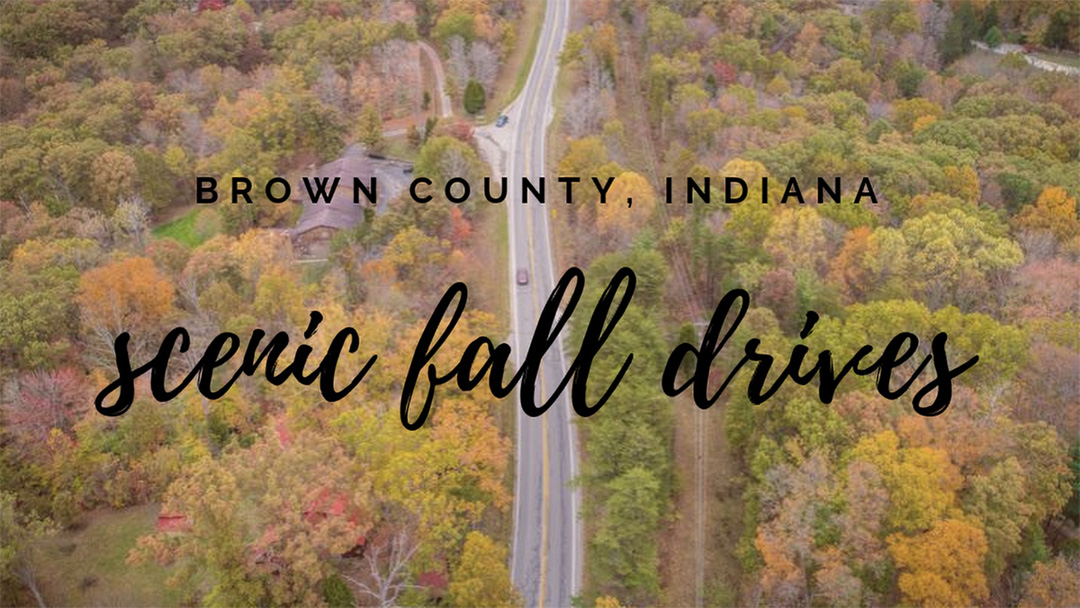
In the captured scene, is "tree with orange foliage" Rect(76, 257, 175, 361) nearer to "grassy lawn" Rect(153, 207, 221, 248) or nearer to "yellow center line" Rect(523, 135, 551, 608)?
"grassy lawn" Rect(153, 207, 221, 248)

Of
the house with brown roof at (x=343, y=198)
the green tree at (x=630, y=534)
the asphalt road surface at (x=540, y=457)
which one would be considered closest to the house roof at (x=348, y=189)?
the house with brown roof at (x=343, y=198)

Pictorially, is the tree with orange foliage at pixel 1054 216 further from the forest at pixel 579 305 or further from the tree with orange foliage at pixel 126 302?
the tree with orange foliage at pixel 126 302

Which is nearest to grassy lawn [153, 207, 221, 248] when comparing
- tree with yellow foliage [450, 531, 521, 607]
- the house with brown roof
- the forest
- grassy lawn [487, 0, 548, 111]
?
the forest

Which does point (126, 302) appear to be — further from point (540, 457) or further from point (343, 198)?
point (540, 457)

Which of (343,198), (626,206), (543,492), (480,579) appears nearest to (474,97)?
(343,198)

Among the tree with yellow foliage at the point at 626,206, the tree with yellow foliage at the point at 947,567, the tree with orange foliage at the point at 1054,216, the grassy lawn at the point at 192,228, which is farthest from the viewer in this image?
the grassy lawn at the point at 192,228

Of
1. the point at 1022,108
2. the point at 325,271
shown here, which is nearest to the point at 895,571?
the point at 325,271
